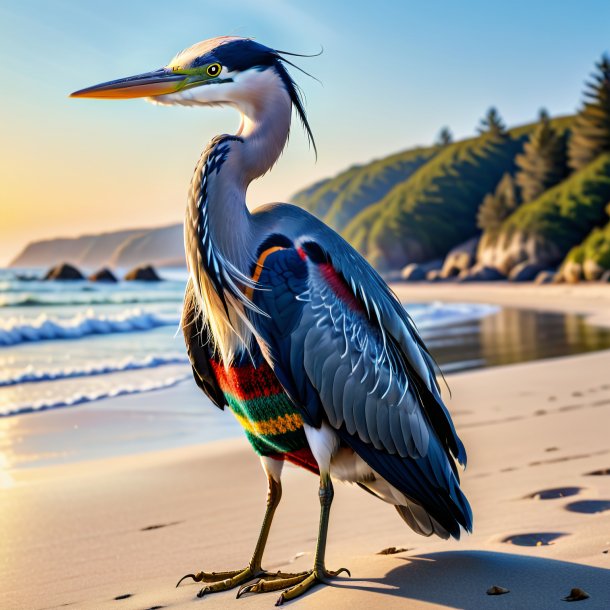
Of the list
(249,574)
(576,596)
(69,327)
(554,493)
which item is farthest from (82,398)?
(69,327)

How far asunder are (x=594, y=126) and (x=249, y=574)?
56367 millimetres

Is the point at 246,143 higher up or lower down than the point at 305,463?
higher up

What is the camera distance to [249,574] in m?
2.92

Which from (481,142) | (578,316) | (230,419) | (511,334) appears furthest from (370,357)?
(481,142)

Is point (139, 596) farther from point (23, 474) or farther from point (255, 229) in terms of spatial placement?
point (23, 474)

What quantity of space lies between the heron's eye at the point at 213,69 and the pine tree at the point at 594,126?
178ft

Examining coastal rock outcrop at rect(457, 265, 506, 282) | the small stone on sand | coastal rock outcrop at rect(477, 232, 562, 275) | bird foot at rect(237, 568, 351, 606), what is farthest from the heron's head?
coastal rock outcrop at rect(477, 232, 562, 275)

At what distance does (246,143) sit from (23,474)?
343cm

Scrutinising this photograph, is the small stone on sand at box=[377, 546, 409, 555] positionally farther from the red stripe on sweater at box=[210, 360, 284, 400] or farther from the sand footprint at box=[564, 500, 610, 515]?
the red stripe on sweater at box=[210, 360, 284, 400]

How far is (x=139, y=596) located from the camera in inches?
114

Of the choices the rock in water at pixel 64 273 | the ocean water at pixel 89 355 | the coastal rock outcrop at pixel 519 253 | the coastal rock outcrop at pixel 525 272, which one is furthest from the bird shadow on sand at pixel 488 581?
the coastal rock outcrop at pixel 519 253

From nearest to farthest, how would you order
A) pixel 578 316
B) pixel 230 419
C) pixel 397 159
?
pixel 230 419 < pixel 578 316 < pixel 397 159

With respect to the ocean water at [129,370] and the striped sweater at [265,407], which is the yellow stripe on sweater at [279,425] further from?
the ocean water at [129,370]

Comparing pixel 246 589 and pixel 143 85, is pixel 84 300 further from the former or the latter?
pixel 246 589
